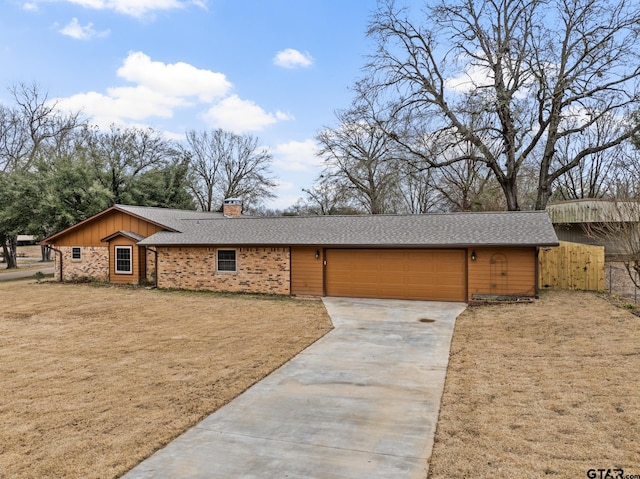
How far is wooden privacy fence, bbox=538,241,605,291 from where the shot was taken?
583 inches

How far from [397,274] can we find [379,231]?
75.6 inches

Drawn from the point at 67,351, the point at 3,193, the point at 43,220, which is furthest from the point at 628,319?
the point at 3,193

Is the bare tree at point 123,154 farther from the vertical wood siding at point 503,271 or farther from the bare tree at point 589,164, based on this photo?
the bare tree at point 589,164

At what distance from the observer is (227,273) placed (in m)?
16.7

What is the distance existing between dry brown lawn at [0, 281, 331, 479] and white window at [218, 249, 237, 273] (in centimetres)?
256

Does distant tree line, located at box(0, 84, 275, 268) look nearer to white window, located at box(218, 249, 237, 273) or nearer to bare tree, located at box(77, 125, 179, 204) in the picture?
bare tree, located at box(77, 125, 179, 204)

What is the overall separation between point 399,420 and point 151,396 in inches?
138

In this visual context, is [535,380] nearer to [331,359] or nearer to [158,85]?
[331,359]

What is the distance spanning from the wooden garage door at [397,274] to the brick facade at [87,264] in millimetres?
11579

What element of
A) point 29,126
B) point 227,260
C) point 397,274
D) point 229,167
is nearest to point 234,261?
point 227,260

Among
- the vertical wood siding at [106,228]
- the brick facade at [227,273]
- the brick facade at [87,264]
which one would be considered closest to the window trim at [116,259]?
the brick facade at [87,264]

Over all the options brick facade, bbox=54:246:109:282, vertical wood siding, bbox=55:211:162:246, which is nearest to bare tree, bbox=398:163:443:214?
vertical wood siding, bbox=55:211:162:246

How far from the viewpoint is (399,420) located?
5.04 metres

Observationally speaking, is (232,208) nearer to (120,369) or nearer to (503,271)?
(503,271)
